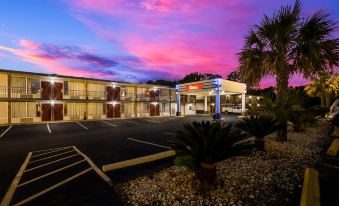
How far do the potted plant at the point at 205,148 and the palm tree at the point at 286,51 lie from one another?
548 centimetres

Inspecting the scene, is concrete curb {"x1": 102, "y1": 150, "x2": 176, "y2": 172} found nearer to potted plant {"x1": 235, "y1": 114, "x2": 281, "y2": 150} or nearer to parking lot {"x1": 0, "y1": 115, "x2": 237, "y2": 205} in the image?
parking lot {"x1": 0, "y1": 115, "x2": 237, "y2": 205}

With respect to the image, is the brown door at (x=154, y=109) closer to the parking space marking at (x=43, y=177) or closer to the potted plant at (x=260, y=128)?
the parking space marking at (x=43, y=177)

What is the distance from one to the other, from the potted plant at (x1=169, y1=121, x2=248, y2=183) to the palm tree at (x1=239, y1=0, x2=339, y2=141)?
548 centimetres

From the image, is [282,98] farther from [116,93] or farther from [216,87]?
[116,93]

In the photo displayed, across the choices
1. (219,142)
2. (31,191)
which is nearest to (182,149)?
(219,142)

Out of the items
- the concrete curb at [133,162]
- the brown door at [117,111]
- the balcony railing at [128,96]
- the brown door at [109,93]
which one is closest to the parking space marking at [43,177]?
the concrete curb at [133,162]

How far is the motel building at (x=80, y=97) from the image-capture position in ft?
77.9

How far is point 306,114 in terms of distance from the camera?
42.8 feet

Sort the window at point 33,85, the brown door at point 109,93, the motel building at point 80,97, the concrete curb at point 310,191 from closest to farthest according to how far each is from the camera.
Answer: the concrete curb at point 310,191 → the motel building at point 80,97 → the window at point 33,85 → the brown door at point 109,93

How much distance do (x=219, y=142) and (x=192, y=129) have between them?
2.29 feet

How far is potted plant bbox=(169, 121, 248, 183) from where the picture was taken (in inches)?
176

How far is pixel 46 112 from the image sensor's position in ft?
84.5

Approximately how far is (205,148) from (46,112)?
2652 cm

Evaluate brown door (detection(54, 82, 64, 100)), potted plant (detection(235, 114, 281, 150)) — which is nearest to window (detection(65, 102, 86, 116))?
brown door (detection(54, 82, 64, 100))
